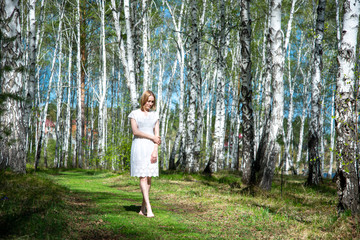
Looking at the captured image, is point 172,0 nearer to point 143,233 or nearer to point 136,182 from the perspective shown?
point 136,182

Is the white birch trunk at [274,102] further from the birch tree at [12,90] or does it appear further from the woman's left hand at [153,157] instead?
the birch tree at [12,90]

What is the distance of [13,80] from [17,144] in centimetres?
148

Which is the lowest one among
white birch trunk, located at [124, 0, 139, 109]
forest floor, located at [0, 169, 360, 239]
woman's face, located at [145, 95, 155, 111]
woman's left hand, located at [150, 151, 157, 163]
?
forest floor, located at [0, 169, 360, 239]

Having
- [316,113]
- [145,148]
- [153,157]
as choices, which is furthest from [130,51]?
[153,157]

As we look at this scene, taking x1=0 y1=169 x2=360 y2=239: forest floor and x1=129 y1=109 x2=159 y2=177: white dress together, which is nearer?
x1=0 y1=169 x2=360 y2=239: forest floor

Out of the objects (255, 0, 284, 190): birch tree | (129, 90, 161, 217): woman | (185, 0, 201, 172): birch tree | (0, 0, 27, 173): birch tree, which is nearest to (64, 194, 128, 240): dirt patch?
(129, 90, 161, 217): woman

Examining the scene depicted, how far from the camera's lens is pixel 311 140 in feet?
32.3

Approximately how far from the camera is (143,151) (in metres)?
4.62

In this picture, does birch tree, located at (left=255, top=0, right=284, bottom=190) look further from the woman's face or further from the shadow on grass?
the woman's face

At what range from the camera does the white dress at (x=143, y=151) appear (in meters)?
4.58

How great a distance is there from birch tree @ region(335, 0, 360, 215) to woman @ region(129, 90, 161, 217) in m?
2.99

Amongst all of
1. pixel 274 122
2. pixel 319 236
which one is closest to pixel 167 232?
pixel 319 236

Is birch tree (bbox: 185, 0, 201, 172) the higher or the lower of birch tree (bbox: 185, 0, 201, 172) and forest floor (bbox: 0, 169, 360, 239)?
the higher

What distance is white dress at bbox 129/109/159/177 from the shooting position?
15.0ft
